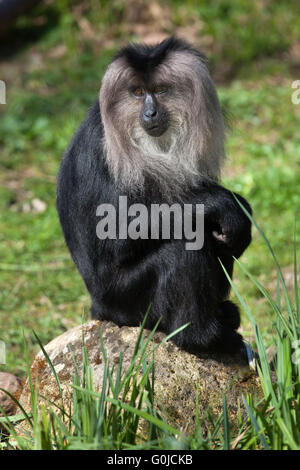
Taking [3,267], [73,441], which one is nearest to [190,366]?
[73,441]

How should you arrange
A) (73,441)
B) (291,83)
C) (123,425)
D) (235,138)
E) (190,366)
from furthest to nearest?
1. (291,83)
2. (235,138)
3. (190,366)
4. (123,425)
5. (73,441)

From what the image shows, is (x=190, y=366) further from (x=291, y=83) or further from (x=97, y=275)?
(x=291, y=83)

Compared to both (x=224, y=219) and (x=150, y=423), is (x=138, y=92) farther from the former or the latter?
(x=150, y=423)

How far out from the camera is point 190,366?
3078 mm

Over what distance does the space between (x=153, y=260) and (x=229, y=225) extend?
42 cm

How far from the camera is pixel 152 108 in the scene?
313cm

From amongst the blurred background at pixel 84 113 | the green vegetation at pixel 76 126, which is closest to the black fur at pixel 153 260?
the green vegetation at pixel 76 126

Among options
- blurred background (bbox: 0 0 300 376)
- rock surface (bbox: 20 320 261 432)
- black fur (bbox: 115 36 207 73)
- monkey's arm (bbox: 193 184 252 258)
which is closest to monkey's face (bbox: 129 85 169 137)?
black fur (bbox: 115 36 207 73)

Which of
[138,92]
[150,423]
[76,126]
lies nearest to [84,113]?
[76,126]

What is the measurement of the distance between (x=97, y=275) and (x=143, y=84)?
3.30ft

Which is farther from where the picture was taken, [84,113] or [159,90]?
[84,113]

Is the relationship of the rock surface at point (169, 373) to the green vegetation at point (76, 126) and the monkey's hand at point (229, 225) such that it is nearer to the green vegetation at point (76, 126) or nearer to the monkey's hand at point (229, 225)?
the green vegetation at point (76, 126)

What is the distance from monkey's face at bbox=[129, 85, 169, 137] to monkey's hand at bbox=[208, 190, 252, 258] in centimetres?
47

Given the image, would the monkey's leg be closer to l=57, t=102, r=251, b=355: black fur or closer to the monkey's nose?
l=57, t=102, r=251, b=355: black fur
